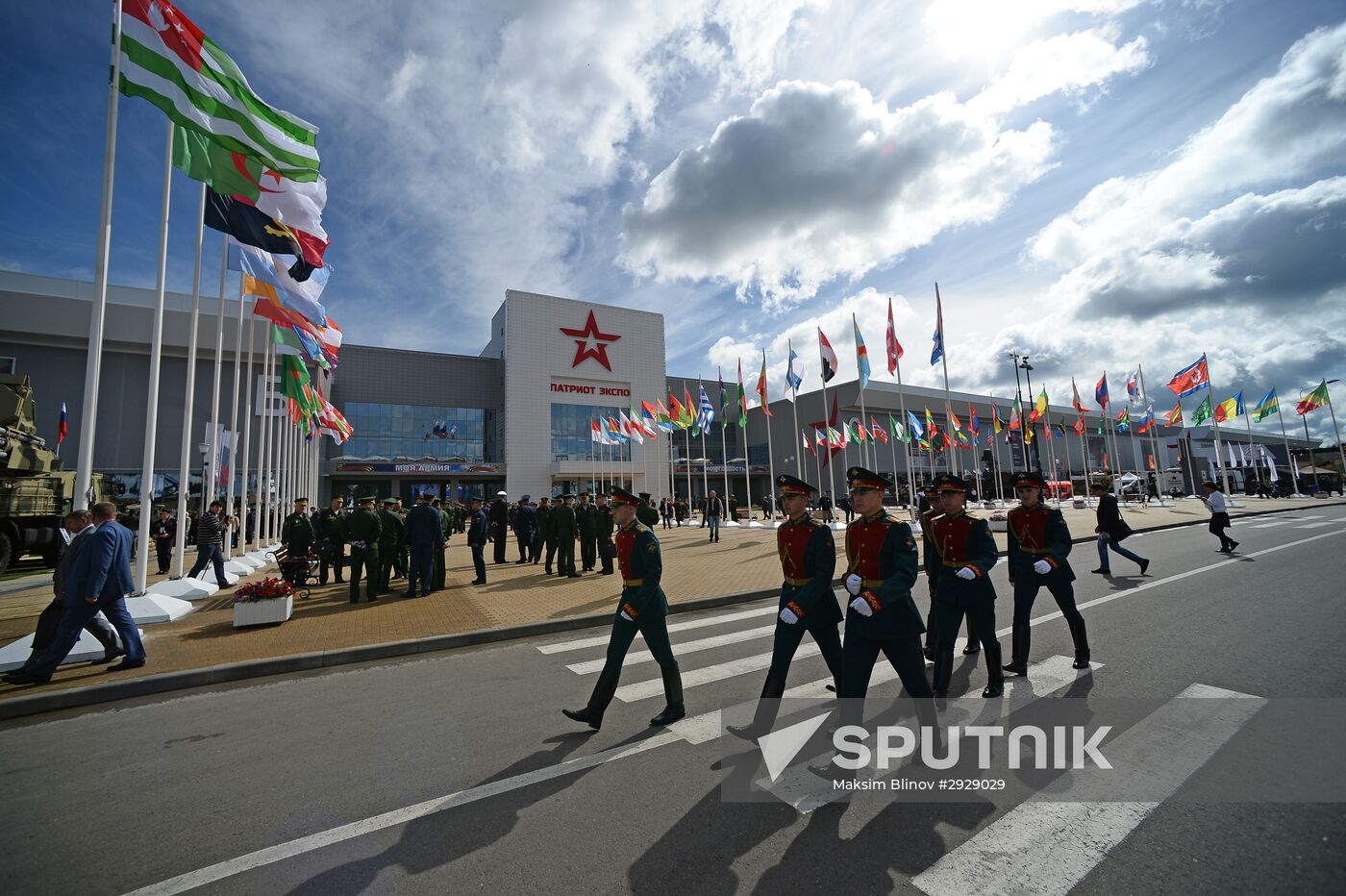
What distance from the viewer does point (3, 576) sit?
15664 millimetres

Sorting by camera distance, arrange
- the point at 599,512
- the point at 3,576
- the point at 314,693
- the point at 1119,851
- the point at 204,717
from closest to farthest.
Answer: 1. the point at 1119,851
2. the point at 204,717
3. the point at 314,693
4. the point at 599,512
5. the point at 3,576

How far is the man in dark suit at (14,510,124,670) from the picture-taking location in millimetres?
6129

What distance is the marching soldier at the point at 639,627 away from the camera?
4.52 meters

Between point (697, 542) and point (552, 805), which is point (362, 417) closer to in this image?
point (697, 542)

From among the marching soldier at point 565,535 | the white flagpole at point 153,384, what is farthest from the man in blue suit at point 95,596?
the marching soldier at point 565,535

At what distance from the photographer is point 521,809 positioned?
3359 millimetres

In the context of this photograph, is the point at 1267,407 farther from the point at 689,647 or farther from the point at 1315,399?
the point at 689,647

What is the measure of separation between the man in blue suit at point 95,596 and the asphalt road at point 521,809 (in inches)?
42.1

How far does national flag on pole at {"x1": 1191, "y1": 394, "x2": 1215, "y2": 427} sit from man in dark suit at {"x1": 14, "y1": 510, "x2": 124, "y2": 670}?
47023 mm

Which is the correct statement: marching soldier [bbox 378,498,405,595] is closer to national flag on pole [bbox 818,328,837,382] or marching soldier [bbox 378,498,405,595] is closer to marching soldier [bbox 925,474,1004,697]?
marching soldier [bbox 925,474,1004,697]

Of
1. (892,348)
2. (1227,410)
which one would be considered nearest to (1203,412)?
(1227,410)

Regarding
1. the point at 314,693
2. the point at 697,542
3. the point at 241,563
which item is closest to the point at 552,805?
the point at 314,693

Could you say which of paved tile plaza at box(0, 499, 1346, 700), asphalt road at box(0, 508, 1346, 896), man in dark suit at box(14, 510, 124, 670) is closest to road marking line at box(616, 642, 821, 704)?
asphalt road at box(0, 508, 1346, 896)

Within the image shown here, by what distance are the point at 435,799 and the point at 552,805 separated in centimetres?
75
